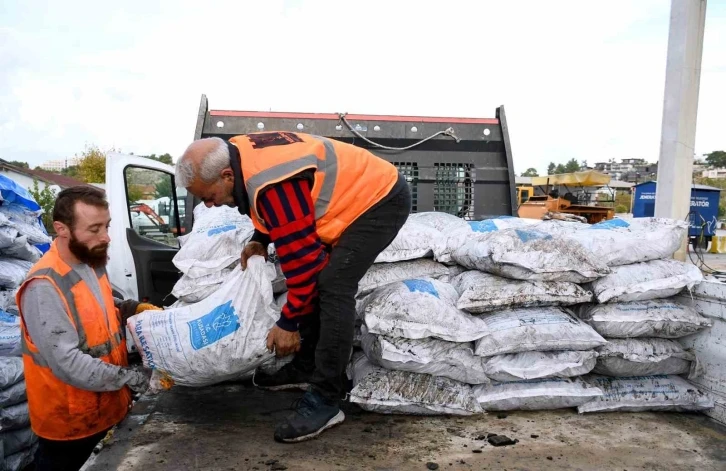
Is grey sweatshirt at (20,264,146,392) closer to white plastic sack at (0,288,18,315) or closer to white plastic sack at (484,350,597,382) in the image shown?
white plastic sack at (0,288,18,315)

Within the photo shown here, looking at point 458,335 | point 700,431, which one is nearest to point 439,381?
point 458,335

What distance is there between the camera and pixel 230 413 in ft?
7.54

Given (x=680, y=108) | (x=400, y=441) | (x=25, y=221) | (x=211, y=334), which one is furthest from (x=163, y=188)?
(x=680, y=108)

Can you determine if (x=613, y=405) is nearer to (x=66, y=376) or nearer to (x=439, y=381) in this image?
(x=439, y=381)

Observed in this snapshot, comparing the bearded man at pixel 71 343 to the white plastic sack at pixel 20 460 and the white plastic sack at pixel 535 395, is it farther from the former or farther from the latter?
the white plastic sack at pixel 535 395

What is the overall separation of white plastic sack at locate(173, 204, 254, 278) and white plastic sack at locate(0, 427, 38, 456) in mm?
1216

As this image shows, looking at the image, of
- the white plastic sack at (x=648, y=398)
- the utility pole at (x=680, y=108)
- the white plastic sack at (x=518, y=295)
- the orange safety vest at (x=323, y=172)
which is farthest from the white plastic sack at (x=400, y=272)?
the utility pole at (x=680, y=108)

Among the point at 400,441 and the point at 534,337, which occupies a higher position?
the point at 534,337

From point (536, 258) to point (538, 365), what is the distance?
0.49 m

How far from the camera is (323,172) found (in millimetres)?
2146

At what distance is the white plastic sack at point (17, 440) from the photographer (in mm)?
2803

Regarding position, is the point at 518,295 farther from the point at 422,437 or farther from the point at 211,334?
the point at 211,334

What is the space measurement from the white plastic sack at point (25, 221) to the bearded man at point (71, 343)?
55.8 inches

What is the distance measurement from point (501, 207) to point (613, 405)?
1873mm
